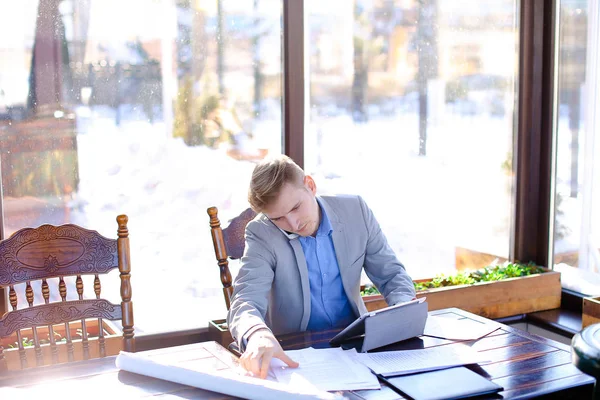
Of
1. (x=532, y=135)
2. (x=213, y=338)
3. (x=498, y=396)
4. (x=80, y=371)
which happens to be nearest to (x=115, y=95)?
(x=213, y=338)

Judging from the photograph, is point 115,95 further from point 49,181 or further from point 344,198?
point 344,198

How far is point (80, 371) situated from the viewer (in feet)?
5.40

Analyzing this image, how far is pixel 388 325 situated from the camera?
1.69m

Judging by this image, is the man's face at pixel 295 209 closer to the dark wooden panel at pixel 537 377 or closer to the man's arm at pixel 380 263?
the man's arm at pixel 380 263

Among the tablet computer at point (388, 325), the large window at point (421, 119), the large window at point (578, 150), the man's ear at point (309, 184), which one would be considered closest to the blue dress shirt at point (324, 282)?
the man's ear at point (309, 184)

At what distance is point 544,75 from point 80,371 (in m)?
3.28

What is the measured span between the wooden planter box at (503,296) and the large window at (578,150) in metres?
0.17

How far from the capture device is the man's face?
1.92 metres

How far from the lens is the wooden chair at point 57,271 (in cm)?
200

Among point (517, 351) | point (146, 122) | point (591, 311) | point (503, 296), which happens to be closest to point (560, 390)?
point (517, 351)

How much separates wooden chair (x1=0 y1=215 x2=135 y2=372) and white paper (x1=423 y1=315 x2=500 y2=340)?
3.04ft

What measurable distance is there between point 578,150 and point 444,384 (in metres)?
Answer: 2.75

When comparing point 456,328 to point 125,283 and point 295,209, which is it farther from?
point 125,283

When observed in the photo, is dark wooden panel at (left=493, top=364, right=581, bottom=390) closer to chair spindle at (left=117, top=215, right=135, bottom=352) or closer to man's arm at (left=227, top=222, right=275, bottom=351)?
man's arm at (left=227, top=222, right=275, bottom=351)
